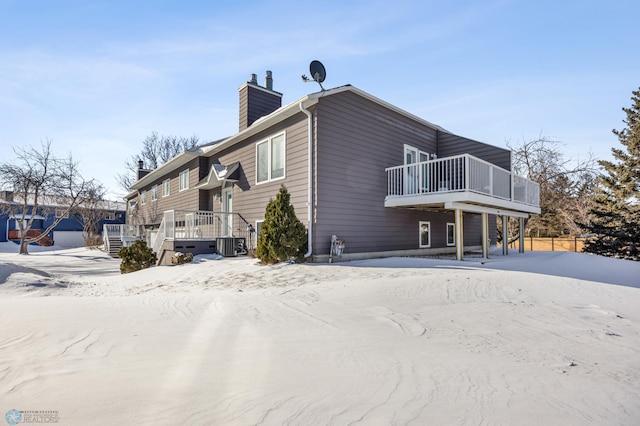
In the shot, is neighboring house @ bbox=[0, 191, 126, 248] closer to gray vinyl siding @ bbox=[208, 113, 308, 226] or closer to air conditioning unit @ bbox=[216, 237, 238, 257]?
gray vinyl siding @ bbox=[208, 113, 308, 226]

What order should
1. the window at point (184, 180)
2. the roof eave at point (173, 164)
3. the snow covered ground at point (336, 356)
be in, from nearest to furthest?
the snow covered ground at point (336, 356), the roof eave at point (173, 164), the window at point (184, 180)

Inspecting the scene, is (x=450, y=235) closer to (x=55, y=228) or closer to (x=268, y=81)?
(x=268, y=81)

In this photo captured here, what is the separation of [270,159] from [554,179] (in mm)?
22980

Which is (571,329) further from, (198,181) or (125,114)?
(198,181)

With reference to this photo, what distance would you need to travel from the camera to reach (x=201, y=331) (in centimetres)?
407

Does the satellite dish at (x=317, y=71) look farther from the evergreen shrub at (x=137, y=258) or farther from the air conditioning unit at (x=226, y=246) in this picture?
the evergreen shrub at (x=137, y=258)

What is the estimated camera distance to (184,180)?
18.3 meters

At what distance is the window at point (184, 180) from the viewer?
705 inches

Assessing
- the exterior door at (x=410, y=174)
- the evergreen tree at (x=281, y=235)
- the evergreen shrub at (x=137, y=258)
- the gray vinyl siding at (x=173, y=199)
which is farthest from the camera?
the gray vinyl siding at (x=173, y=199)

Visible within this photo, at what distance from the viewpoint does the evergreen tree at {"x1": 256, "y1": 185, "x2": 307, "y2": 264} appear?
A: 9.54 m

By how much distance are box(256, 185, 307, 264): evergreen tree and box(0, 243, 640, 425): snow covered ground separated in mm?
2845

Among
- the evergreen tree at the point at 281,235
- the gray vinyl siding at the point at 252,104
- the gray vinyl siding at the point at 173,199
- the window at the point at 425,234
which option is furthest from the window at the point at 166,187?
the window at the point at 425,234

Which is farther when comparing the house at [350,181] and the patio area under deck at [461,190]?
the patio area under deck at [461,190]

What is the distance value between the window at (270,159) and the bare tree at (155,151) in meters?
30.0
